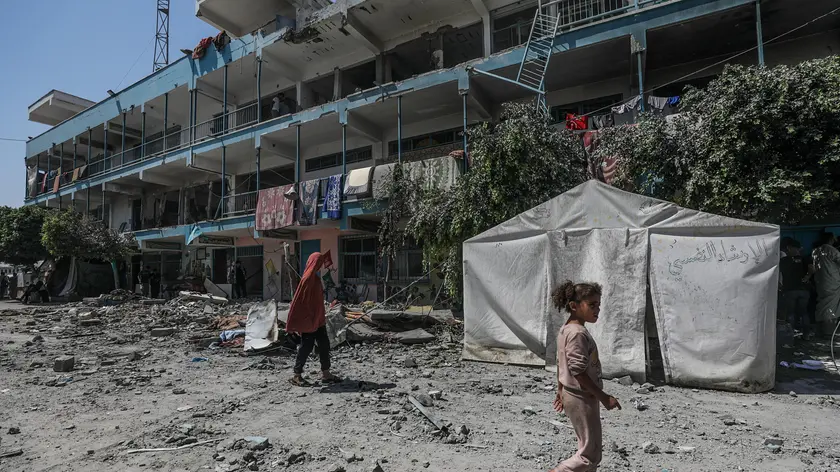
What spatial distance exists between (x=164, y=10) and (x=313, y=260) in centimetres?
2825

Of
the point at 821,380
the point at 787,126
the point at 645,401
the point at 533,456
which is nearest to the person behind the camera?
the point at 533,456

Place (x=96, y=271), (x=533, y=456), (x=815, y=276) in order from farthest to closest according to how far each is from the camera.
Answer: (x=96, y=271) < (x=815, y=276) < (x=533, y=456)

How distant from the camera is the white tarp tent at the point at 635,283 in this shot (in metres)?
4.80

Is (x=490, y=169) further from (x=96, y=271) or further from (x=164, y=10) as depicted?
(x=164, y=10)

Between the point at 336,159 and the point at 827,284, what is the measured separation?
47.5ft

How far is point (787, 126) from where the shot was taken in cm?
620

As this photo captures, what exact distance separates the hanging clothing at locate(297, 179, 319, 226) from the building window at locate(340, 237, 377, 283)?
2.09 meters

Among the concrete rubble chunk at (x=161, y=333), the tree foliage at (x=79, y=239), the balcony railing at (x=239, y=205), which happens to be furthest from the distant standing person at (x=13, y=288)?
the concrete rubble chunk at (x=161, y=333)

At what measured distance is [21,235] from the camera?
2061cm

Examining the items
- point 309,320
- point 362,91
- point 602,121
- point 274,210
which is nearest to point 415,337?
point 309,320

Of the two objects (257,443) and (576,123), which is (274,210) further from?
(257,443)

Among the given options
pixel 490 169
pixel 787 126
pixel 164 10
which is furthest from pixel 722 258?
pixel 164 10

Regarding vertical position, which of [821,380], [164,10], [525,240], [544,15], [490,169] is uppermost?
[164,10]

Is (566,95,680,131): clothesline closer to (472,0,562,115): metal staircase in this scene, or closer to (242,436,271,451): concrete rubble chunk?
(472,0,562,115): metal staircase
